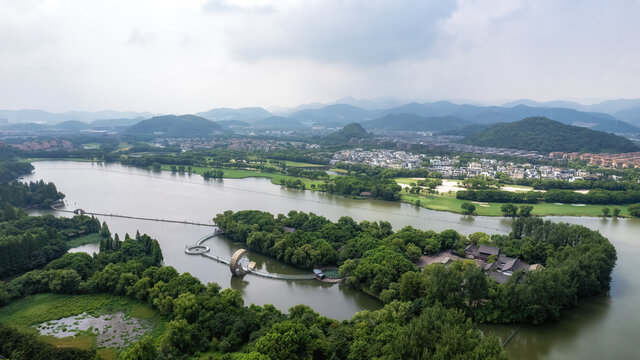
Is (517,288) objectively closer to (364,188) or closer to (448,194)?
(448,194)

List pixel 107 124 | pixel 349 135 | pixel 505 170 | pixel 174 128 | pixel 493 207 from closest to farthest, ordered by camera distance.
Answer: pixel 493 207 < pixel 505 170 < pixel 349 135 < pixel 174 128 < pixel 107 124

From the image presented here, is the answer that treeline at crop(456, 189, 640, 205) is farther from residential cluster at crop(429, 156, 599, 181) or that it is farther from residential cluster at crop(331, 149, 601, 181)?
residential cluster at crop(429, 156, 599, 181)

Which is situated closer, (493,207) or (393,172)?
(493,207)

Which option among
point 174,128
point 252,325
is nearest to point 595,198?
point 252,325

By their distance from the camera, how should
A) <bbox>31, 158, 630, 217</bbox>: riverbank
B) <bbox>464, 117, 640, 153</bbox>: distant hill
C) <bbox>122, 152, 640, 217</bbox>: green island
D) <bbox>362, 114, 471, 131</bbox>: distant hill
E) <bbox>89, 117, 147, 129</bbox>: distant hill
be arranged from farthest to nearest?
<bbox>89, 117, 147, 129</bbox>: distant hill, <bbox>362, 114, 471, 131</bbox>: distant hill, <bbox>464, 117, 640, 153</bbox>: distant hill, <bbox>122, 152, 640, 217</bbox>: green island, <bbox>31, 158, 630, 217</bbox>: riverbank

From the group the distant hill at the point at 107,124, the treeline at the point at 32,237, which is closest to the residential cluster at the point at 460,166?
the treeline at the point at 32,237

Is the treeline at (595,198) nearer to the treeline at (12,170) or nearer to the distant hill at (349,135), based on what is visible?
the treeline at (12,170)

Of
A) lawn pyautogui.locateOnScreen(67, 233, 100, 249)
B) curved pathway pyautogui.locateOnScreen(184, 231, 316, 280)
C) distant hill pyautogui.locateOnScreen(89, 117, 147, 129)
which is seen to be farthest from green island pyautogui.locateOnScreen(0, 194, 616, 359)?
distant hill pyautogui.locateOnScreen(89, 117, 147, 129)
